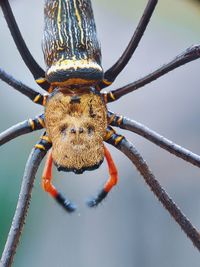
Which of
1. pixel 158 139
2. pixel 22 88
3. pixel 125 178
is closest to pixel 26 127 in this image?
pixel 22 88

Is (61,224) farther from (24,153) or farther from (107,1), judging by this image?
(107,1)

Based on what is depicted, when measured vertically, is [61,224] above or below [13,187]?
below

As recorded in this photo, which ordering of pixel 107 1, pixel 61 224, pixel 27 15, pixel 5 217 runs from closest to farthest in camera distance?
pixel 5 217 < pixel 61 224 < pixel 27 15 < pixel 107 1

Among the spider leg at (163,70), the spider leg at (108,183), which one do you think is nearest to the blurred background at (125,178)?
the spider leg at (108,183)

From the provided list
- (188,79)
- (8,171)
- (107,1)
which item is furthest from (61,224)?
(107,1)

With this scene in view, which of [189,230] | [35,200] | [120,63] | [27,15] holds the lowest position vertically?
[189,230]
